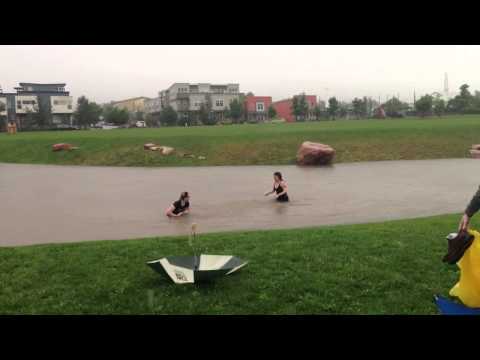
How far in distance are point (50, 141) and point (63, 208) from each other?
23.4 meters

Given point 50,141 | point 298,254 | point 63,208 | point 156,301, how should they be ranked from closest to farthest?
point 156,301 → point 298,254 → point 63,208 → point 50,141

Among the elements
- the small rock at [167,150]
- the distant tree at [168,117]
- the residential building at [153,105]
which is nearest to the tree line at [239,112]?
the distant tree at [168,117]

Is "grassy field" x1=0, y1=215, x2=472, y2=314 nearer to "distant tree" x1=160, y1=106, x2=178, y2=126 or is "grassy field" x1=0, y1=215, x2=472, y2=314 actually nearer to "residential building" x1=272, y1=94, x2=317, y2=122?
"distant tree" x1=160, y1=106, x2=178, y2=126

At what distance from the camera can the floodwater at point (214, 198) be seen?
10.2 meters

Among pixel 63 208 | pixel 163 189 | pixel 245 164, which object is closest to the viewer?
pixel 63 208

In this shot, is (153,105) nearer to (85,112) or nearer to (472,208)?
(85,112)

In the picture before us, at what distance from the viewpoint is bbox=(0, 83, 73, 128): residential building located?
84.3 meters

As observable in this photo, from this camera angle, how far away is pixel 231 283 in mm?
6211

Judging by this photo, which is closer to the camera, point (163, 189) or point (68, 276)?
point (68, 276)

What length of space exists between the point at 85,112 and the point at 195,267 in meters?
74.0

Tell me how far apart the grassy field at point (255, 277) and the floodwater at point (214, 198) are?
5.58 feet
